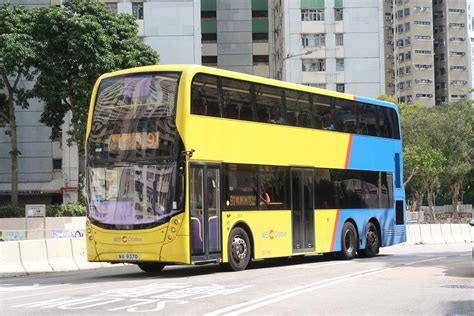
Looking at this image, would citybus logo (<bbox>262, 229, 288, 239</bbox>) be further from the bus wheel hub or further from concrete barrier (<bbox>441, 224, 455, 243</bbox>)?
concrete barrier (<bbox>441, 224, 455, 243</bbox>)

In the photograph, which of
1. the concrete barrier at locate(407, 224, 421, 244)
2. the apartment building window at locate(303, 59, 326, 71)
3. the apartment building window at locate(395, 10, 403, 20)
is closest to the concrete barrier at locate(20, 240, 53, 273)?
the concrete barrier at locate(407, 224, 421, 244)

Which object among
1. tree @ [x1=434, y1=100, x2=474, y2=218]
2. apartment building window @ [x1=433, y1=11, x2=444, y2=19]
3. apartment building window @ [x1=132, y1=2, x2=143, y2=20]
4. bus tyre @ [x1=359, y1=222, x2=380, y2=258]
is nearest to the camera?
bus tyre @ [x1=359, y1=222, x2=380, y2=258]

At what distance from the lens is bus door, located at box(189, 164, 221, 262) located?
1730cm

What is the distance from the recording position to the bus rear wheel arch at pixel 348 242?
23.5 m

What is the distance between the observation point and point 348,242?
23922mm

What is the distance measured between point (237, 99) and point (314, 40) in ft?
194

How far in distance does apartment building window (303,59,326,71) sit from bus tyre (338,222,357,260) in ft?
173

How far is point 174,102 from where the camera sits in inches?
678

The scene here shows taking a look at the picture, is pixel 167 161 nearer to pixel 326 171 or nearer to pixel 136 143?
pixel 136 143

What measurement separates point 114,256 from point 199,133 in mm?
3373

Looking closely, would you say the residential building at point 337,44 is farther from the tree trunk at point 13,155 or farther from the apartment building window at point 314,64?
the tree trunk at point 13,155

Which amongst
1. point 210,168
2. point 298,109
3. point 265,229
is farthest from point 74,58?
point 210,168

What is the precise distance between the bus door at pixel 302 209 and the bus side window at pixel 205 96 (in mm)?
3975

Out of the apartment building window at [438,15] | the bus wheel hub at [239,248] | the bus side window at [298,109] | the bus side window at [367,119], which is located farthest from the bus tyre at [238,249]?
the apartment building window at [438,15]
